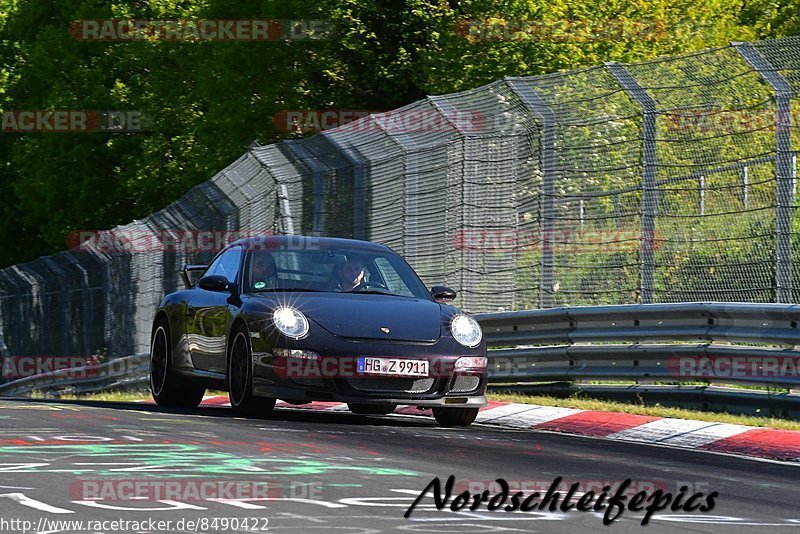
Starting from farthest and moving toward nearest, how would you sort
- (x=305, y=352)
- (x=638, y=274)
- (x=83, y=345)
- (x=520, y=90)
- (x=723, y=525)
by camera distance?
(x=83, y=345), (x=520, y=90), (x=638, y=274), (x=305, y=352), (x=723, y=525)

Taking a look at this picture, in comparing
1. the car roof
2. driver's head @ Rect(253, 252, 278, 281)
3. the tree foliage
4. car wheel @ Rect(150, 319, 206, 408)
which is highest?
the tree foliage

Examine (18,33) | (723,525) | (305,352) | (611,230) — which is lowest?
(723,525)

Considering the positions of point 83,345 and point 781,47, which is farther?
point 83,345

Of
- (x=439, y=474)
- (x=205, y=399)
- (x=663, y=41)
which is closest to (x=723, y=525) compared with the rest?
(x=439, y=474)

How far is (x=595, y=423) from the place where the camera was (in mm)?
12203

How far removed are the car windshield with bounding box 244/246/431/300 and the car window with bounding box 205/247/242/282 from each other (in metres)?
0.24

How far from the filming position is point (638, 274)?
44.6 feet

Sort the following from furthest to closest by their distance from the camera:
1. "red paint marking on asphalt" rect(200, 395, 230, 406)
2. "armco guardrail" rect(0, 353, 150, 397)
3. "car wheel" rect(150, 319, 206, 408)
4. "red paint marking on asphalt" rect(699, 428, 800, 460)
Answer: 1. "armco guardrail" rect(0, 353, 150, 397)
2. "red paint marking on asphalt" rect(200, 395, 230, 406)
3. "car wheel" rect(150, 319, 206, 408)
4. "red paint marking on asphalt" rect(699, 428, 800, 460)

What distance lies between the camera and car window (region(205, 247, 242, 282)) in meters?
13.4

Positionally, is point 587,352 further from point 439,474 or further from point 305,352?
point 439,474

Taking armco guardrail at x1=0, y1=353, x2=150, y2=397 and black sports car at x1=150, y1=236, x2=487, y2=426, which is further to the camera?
armco guardrail at x1=0, y1=353, x2=150, y2=397

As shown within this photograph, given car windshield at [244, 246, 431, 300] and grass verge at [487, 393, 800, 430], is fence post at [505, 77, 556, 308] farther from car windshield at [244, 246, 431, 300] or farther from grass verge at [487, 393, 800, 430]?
car windshield at [244, 246, 431, 300]

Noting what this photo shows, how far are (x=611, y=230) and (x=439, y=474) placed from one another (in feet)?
19.6

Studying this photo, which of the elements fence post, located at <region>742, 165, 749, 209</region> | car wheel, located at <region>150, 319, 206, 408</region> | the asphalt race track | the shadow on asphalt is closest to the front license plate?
the asphalt race track
